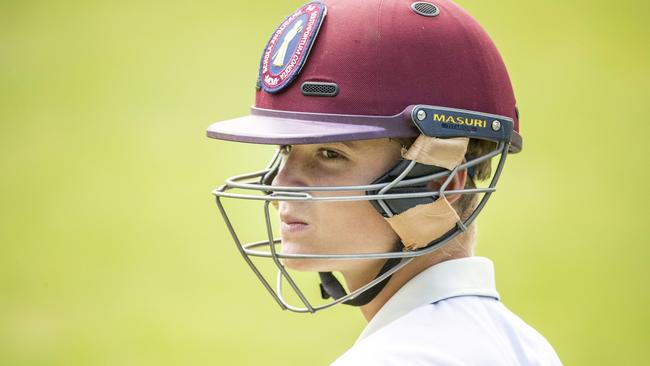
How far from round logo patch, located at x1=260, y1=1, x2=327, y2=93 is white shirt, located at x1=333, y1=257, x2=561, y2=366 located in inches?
14.2

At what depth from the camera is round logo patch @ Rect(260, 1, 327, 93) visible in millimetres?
1454

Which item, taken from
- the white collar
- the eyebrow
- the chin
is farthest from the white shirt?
the eyebrow

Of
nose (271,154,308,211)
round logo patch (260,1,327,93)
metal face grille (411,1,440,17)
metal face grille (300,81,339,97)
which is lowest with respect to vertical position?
nose (271,154,308,211)

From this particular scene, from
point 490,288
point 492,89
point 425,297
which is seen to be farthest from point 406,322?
point 492,89

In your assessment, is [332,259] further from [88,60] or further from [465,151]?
[88,60]

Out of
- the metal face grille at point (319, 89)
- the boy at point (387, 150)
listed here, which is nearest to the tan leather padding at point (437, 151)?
the boy at point (387, 150)

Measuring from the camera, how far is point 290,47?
4.86 feet

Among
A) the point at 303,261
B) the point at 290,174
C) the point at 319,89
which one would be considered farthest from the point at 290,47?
the point at 303,261

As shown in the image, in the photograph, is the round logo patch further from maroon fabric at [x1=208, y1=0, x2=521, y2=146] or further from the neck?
the neck

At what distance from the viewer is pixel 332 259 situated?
4.70 ft

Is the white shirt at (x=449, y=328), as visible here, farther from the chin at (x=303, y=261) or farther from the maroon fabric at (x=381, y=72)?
the maroon fabric at (x=381, y=72)

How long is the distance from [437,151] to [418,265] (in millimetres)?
176

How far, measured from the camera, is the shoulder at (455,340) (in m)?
1.23

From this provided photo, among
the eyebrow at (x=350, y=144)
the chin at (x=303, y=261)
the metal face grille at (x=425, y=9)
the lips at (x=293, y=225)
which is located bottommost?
the chin at (x=303, y=261)
